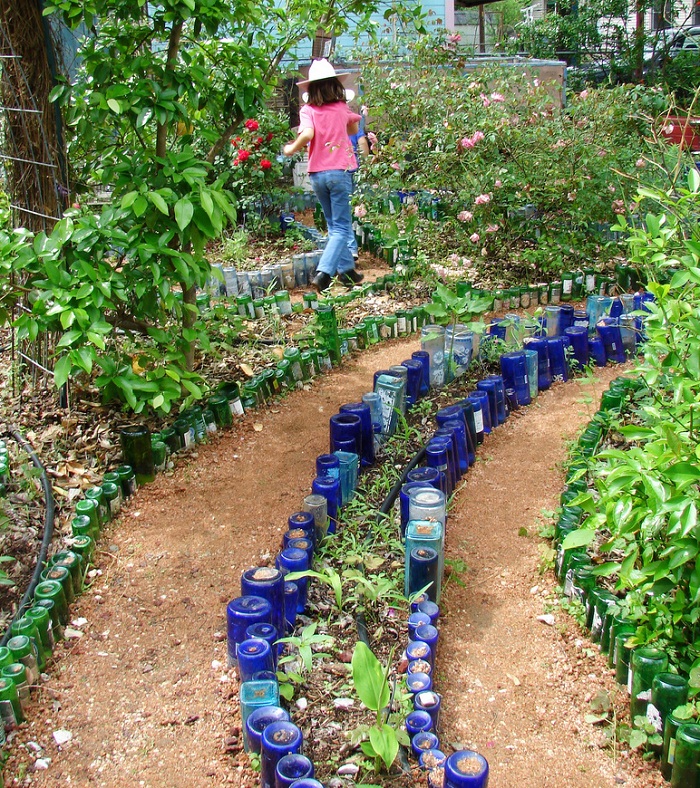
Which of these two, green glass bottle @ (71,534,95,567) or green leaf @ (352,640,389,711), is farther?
green glass bottle @ (71,534,95,567)

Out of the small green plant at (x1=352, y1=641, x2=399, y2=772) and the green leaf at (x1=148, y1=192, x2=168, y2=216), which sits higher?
the green leaf at (x1=148, y1=192, x2=168, y2=216)

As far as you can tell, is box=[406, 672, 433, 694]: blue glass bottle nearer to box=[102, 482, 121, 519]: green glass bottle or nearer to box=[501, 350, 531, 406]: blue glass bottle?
box=[102, 482, 121, 519]: green glass bottle

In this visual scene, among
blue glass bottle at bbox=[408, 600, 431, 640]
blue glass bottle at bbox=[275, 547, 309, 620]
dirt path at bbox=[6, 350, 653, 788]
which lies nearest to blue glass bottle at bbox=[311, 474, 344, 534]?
dirt path at bbox=[6, 350, 653, 788]

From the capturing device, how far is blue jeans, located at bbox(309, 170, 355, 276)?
18.8 feet

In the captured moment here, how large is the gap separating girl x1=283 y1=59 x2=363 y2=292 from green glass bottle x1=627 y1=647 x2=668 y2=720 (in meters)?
3.99

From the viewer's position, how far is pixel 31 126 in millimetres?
3730

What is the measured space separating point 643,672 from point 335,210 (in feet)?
14.1

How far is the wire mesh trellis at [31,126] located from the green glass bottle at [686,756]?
3.07 metres

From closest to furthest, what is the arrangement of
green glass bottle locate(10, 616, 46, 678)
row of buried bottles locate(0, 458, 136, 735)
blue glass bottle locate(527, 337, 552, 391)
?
1. row of buried bottles locate(0, 458, 136, 735)
2. green glass bottle locate(10, 616, 46, 678)
3. blue glass bottle locate(527, 337, 552, 391)

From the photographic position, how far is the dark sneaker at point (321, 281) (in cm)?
568

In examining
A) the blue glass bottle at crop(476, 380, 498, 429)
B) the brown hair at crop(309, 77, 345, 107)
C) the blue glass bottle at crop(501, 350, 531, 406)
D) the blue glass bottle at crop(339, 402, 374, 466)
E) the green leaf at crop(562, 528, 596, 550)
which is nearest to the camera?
the green leaf at crop(562, 528, 596, 550)

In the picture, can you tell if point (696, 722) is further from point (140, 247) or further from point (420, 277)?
point (420, 277)

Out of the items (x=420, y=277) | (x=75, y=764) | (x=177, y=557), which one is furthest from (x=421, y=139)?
(x=75, y=764)

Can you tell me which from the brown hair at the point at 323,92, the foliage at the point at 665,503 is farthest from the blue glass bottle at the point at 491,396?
the brown hair at the point at 323,92
